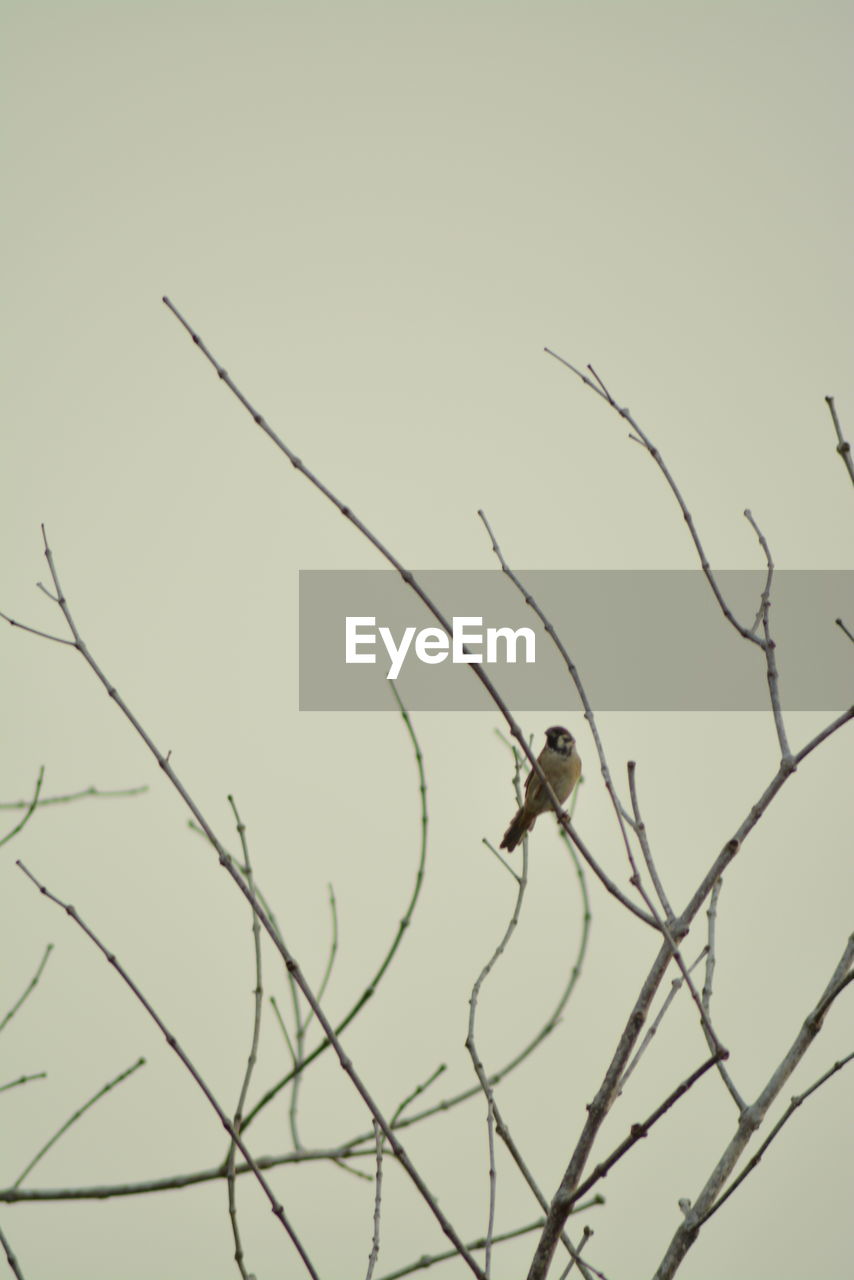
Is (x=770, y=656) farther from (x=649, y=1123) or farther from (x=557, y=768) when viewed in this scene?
(x=557, y=768)

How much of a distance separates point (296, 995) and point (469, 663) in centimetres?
154

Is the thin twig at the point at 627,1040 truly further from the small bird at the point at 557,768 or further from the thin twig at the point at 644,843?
the small bird at the point at 557,768

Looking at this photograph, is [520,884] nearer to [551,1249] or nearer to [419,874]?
[419,874]

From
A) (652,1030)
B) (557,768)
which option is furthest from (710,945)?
(557,768)

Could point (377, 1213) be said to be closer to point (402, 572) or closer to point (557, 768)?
point (402, 572)

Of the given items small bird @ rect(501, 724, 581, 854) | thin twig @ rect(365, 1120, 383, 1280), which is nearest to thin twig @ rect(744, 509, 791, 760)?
thin twig @ rect(365, 1120, 383, 1280)

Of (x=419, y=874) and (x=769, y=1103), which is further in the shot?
(x=419, y=874)

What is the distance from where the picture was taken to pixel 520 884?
294cm

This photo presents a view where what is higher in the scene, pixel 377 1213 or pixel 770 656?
pixel 770 656

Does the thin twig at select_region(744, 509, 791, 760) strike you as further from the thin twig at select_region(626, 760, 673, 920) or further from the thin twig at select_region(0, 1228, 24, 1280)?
the thin twig at select_region(0, 1228, 24, 1280)

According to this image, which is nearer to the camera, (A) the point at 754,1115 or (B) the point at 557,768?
(A) the point at 754,1115

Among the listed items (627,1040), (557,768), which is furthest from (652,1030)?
(557,768)

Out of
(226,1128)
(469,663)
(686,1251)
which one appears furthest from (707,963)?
(226,1128)

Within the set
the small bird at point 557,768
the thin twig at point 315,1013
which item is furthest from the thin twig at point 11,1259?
the small bird at point 557,768
